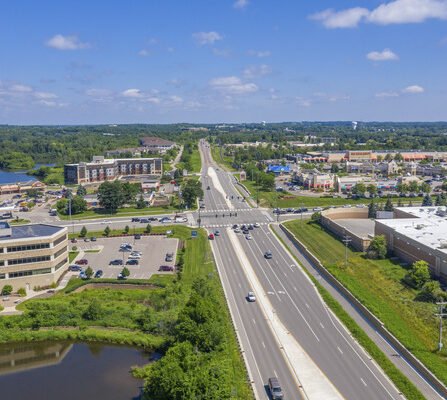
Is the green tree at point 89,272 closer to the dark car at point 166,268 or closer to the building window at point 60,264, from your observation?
the building window at point 60,264

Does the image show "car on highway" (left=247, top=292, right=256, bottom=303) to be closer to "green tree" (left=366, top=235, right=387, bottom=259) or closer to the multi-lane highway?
the multi-lane highway

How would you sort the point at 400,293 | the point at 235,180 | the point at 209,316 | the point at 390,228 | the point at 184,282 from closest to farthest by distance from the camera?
the point at 209,316 → the point at 400,293 → the point at 184,282 → the point at 390,228 → the point at 235,180

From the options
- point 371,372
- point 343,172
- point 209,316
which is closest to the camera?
point 371,372

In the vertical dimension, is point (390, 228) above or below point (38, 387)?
above

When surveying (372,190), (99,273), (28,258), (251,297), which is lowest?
(99,273)

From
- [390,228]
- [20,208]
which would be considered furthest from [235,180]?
[390,228]

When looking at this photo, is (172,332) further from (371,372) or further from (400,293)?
(400,293)

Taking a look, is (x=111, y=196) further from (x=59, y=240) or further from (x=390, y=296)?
(x=390, y=296)

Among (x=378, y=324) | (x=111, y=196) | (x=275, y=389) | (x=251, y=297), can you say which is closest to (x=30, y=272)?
(x=251, y=297)
